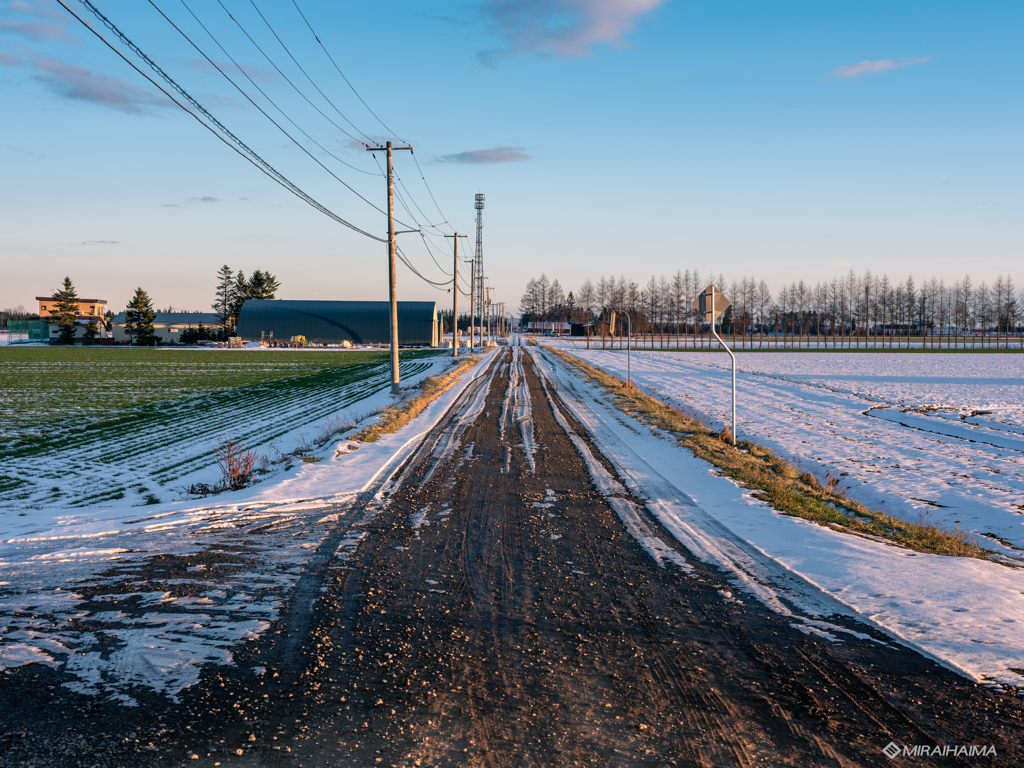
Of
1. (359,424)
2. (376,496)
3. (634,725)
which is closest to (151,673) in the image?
(634,725)

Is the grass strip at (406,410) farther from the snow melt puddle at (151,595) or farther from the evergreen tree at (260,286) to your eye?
the evergreen tree at (260,286)

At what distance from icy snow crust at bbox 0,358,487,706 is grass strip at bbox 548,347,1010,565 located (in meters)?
5.92

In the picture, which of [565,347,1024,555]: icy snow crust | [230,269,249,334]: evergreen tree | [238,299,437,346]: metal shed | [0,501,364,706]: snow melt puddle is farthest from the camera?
[230,269,249,334]: evergreen tree

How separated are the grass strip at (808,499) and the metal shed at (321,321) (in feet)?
270

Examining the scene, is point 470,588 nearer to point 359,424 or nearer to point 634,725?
point 634,725

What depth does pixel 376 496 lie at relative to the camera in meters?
9.16

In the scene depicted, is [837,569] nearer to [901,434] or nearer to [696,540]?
[696,540]

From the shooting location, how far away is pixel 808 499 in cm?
922

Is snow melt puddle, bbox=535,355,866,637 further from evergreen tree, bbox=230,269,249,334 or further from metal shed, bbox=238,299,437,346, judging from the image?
evergreen tree, bbox=230,269,249,334

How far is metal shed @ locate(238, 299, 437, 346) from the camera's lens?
9491 cm

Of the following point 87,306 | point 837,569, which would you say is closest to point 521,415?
point 837,569

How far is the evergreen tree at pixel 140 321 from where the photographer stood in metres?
96.0

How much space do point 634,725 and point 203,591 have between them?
3.98 metres

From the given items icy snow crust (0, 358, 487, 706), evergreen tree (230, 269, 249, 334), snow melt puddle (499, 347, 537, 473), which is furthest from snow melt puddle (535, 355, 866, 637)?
evergreen tree (230, 269, 249, 334)
